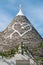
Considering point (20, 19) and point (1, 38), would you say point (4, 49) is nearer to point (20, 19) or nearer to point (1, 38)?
point (1, 38)

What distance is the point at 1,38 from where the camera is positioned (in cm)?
2592

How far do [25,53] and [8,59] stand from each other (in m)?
1.95

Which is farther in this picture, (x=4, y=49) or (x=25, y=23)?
(x=25, y=23)

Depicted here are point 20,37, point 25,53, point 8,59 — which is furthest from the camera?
point 20,37

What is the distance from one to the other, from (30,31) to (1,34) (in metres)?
2.25

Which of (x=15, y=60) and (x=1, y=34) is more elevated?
(x=1, y=34)

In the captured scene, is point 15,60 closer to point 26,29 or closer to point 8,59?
point 8,59

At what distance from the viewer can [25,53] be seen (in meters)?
23.8

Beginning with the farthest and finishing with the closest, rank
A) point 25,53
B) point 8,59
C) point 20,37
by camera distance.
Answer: point 20,37, point 25,53, point 8,59

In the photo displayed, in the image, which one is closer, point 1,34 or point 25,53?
point 25,53

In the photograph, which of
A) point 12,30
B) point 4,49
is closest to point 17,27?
point 12,30

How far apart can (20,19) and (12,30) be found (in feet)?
4.24

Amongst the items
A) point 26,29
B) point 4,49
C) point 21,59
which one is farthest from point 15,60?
point 26,29

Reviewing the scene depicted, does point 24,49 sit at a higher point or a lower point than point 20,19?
lower
